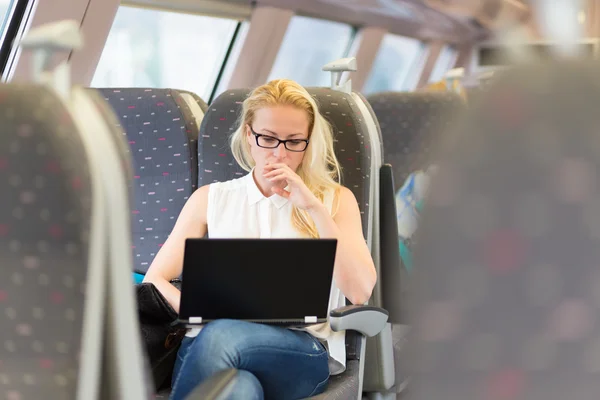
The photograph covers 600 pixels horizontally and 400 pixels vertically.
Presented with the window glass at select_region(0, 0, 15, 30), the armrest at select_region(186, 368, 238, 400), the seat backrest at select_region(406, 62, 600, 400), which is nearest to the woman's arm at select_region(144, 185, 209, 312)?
the armrest at select_region(186, 368, 238, 400)

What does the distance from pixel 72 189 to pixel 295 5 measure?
305 inches

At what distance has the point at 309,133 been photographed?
8.02 feet

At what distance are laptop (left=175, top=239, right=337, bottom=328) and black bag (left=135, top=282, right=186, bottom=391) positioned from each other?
68 mm

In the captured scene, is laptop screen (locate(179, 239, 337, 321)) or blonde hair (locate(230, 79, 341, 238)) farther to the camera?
blonde hair (locate(230, 79, 341, 238))

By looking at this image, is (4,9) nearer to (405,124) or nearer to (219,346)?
(405,124)

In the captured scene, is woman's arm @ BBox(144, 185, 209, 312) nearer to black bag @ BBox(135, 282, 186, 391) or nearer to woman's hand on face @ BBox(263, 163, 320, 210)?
Result: black bag @ BBox(135, 282, 186, 391)

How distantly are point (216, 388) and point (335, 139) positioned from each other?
1341 millimetres

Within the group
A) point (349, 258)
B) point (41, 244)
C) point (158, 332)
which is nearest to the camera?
point (41, 244)

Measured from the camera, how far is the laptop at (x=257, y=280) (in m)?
1.88

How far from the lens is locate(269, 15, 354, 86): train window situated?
33.0 feet

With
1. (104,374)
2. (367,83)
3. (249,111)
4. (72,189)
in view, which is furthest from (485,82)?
(367,83)

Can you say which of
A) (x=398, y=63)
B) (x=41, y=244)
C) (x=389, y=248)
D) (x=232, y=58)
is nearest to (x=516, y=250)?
(x=41, y=244)

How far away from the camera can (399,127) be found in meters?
4.28

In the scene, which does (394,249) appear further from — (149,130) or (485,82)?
(485,82)
